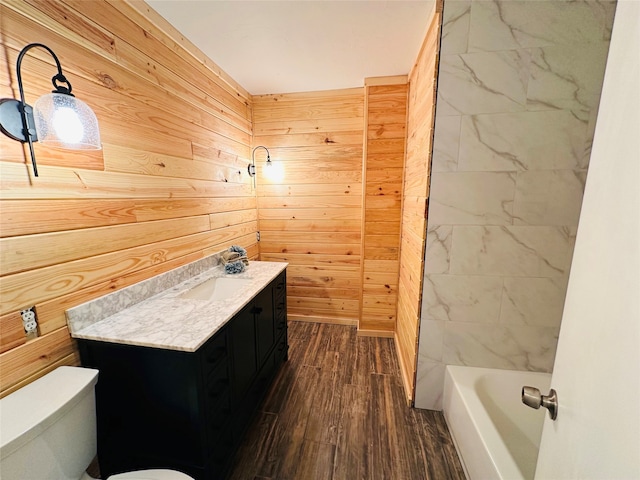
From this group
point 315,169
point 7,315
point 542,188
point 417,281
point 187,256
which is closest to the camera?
point 7,315

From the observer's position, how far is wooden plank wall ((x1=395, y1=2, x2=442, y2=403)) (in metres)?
1.57

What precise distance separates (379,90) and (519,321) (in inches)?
84.4

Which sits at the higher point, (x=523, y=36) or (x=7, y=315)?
(x=523, y=36)

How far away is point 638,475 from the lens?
0.40 meters

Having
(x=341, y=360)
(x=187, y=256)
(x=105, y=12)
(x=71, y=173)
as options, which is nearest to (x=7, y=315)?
(x=71, y=173)

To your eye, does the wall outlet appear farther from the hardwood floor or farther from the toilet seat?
the hardwood floor

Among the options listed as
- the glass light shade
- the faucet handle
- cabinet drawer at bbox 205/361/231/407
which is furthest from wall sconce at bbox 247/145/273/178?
the faucet handle

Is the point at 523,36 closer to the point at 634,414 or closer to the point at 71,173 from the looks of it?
the point at 634,414

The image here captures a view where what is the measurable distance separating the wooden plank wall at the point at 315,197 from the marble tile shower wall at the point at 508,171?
1.30m

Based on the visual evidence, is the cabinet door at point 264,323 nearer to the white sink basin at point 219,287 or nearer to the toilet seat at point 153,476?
the white sink basin at point 219,287

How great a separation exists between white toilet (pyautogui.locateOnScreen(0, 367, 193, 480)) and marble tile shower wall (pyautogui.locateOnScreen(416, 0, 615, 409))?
1644 millimetres

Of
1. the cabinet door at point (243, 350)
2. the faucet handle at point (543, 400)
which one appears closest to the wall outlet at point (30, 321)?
the cabinet door at point (243, 350)

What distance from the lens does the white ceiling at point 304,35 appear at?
154 cm

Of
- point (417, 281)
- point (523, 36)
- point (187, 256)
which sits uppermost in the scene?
point (523, 36)
